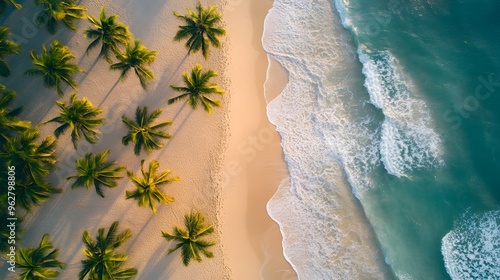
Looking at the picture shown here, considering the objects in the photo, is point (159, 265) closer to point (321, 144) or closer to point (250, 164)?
point (250, 164)

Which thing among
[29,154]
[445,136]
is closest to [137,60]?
[29,154]

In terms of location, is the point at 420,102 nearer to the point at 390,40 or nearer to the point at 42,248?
the point at 390,40

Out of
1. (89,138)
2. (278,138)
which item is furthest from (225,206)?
(89,138)

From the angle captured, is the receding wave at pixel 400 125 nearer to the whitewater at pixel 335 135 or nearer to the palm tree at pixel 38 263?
the whitewater at pixel 335 135

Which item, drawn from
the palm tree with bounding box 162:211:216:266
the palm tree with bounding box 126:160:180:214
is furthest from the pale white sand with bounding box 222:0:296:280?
the palm tree with bounding box 126:160:180:214

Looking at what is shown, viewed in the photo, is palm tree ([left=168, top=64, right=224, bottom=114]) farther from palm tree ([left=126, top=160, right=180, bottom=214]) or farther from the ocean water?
the ocean water

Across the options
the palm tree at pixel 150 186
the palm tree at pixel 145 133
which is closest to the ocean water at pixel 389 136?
the palm tree at pixel 150 186
